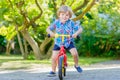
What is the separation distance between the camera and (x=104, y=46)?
26438mm

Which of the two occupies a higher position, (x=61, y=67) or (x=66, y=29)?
(x=66, y=29)

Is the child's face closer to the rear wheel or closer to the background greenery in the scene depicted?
the rear wheel

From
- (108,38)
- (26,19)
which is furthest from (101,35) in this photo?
(26,19)

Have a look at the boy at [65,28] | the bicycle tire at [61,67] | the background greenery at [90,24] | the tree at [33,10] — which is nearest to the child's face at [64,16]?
the boy at [65,28]

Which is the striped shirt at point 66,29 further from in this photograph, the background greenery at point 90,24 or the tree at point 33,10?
the background greenery at point 90,24

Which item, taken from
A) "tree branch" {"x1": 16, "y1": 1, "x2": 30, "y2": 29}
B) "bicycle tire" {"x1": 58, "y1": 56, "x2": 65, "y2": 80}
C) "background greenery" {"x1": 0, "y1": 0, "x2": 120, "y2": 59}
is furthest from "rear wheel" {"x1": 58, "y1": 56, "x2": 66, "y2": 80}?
"tree branch" {"x1": 16, "y1": 1, "x2": 30, "y2": 29}

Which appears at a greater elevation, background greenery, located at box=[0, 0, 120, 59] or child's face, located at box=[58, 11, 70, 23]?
child's face, located at box=[58, 11, 70, 23]

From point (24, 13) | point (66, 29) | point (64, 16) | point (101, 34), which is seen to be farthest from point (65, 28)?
point (101, 34)

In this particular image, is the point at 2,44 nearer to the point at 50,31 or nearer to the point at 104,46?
the point at 104,46

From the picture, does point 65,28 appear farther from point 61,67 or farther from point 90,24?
point 90,24

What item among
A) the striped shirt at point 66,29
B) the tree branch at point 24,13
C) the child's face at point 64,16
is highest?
the child's face at point 64,16

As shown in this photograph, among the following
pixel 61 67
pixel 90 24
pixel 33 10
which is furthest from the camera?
pixel 90 24

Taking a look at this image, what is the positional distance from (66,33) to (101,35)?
56.7 feet

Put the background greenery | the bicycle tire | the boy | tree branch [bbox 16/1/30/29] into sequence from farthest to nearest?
the background greenery
tree branch [bbox 16/1/30/29]
the boy
the bicycle tire
